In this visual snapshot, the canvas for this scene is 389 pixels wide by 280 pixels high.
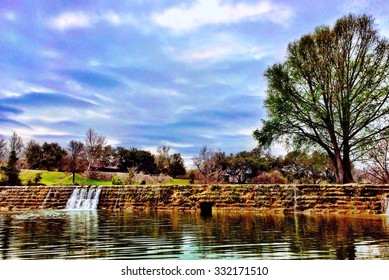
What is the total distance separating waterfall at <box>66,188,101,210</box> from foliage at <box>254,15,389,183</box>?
8602 mm

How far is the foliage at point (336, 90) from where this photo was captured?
1802 centimetres

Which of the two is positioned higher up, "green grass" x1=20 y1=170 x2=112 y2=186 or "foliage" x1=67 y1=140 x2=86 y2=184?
"foliage" x1=67 y1=140 x2=86 y2=184

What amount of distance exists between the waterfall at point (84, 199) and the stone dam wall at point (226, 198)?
0.19 m

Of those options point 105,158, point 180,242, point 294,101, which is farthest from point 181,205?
point 105,158

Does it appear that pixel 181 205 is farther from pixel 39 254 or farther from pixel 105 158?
pixel 105 158

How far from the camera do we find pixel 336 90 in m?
18.2

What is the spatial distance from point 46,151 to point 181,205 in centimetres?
1076

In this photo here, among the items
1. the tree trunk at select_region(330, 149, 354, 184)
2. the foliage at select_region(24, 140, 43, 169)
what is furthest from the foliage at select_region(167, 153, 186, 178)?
the tree trunk at select_region(330, 149, 354, 184)

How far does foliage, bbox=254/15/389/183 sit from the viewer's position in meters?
18.0

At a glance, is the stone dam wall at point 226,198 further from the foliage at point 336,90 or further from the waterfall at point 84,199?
the foliage at point 336,90

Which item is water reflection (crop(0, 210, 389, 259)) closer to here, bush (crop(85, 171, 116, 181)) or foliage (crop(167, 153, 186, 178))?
bush (crop(85, 171, 116, 181))

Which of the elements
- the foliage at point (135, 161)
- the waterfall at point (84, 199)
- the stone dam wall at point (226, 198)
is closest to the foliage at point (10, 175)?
the stone dam wall at point (226, 198)
